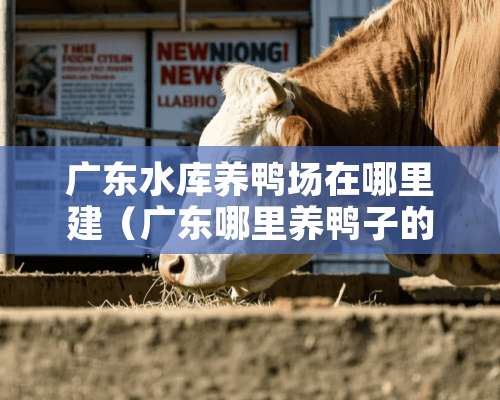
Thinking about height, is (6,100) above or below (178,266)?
above

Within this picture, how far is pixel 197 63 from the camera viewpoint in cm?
955

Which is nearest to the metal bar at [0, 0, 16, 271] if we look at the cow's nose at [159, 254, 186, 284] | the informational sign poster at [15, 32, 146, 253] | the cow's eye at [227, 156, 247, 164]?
the cow's nose at [159, 254, 186, 284]

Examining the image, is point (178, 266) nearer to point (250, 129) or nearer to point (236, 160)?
point (236, 160)

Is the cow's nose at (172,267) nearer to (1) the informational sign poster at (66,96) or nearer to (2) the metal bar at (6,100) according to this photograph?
(2) the metal bar at (6,100)

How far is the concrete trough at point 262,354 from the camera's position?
4.38 ft

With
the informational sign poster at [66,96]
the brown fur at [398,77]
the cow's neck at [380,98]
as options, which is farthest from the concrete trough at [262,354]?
the informational sign poster at [66,96]

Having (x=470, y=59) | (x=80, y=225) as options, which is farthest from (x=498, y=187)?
(x=80, y=225)

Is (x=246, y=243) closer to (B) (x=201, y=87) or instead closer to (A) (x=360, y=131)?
(A) (x=360, y=131)

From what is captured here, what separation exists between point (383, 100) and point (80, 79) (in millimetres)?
5506

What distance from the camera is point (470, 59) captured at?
4281mm

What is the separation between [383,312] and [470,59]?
121 inches

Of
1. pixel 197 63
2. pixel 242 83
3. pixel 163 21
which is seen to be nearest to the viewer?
pixel 242 83

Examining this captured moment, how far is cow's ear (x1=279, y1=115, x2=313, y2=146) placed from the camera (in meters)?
4.23

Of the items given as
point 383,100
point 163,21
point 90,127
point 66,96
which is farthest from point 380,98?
point 66,96
